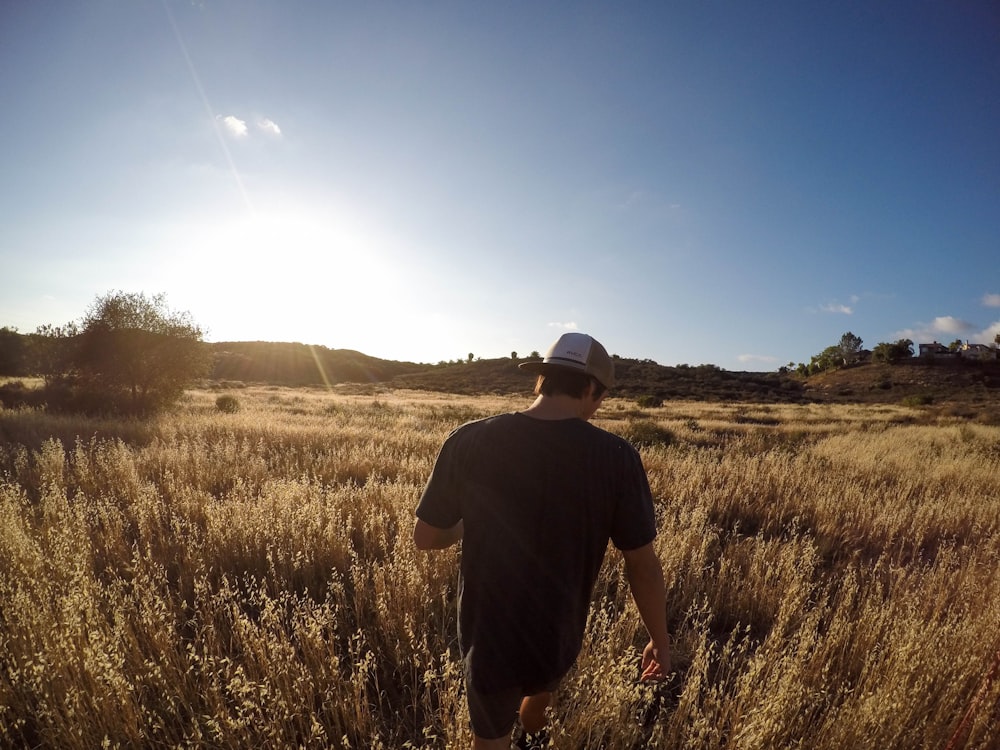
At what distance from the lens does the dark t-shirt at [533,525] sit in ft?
5.60

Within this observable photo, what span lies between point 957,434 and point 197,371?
3212 centimetres

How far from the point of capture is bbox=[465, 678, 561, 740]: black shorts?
1.78 m

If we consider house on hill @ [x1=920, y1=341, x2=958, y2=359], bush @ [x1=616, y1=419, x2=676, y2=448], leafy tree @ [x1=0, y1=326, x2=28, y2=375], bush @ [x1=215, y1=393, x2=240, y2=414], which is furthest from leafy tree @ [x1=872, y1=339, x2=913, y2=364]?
leafy tree @ [x1=0, y1=326, x2=28, y2=375]

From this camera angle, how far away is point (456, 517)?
188 cm

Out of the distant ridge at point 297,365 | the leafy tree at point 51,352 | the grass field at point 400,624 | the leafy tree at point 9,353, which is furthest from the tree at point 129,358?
the distant ridge at point 297,365

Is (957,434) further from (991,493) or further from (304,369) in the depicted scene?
(304,369)

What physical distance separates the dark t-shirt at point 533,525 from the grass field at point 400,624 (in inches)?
29.5

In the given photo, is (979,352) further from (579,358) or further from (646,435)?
→ (579,358)

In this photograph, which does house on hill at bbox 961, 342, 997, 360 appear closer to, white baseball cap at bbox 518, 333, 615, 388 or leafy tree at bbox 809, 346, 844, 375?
leafy tree at bbox 809, 346, 844, 375

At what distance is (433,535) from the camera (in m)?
1.90

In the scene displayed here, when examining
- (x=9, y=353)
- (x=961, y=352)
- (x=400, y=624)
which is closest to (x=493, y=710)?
(x=400, y=624)

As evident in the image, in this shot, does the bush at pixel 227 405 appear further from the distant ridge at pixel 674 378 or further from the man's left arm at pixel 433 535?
the man's left arm at pixel 433 535

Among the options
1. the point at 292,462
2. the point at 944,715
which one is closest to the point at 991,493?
the point at 944,715

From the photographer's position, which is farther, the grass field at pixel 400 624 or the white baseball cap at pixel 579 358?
the grass field at pixel 400 624
